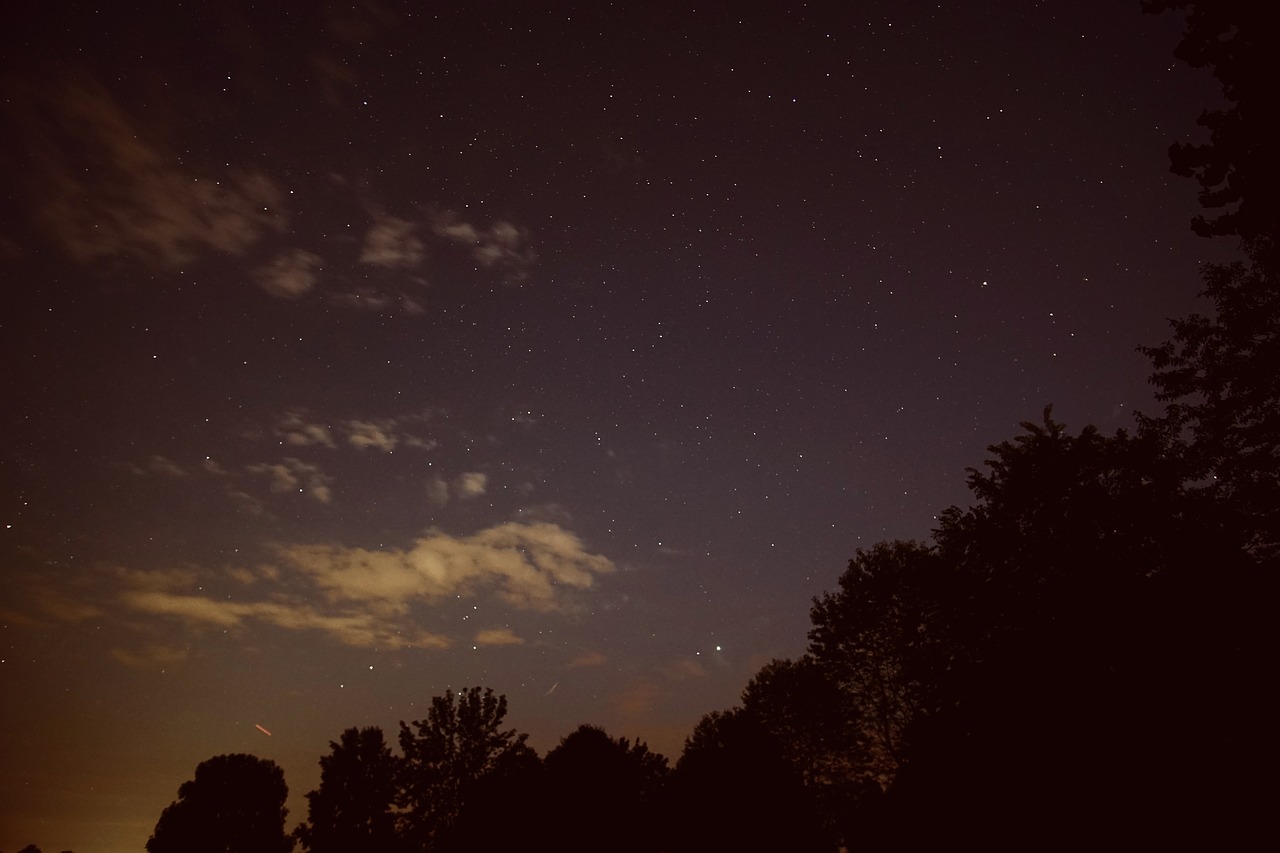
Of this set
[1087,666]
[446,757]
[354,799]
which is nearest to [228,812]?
[354,799]

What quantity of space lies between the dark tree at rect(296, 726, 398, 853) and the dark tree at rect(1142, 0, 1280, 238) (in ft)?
182

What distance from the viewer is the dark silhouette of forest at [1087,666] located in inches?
385

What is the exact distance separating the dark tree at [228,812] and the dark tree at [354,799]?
18.3 m

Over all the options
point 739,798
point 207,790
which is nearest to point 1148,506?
point 739,798

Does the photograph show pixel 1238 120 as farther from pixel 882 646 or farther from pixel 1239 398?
pixel 882 646

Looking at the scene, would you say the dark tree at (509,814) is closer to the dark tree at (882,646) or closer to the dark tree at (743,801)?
the dark tree at (743,801)

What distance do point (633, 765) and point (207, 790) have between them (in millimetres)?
67176

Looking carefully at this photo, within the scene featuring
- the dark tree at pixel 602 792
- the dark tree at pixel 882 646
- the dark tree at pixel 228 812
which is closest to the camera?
the dark tree at pixel 602 792

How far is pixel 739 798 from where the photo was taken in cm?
1423

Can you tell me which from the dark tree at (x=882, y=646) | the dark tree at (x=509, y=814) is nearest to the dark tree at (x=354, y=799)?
the dark tree at (x=882, y=646)

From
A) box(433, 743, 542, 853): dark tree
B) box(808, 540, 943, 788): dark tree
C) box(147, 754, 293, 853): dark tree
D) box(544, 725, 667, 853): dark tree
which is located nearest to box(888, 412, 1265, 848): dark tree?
box(544, 725, 667, 853): dark tree

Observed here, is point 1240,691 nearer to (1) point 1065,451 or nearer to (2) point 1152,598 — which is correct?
(2) point 1152,598

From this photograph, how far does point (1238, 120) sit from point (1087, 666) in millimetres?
10632

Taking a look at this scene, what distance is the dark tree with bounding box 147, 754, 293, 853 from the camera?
56344mm
